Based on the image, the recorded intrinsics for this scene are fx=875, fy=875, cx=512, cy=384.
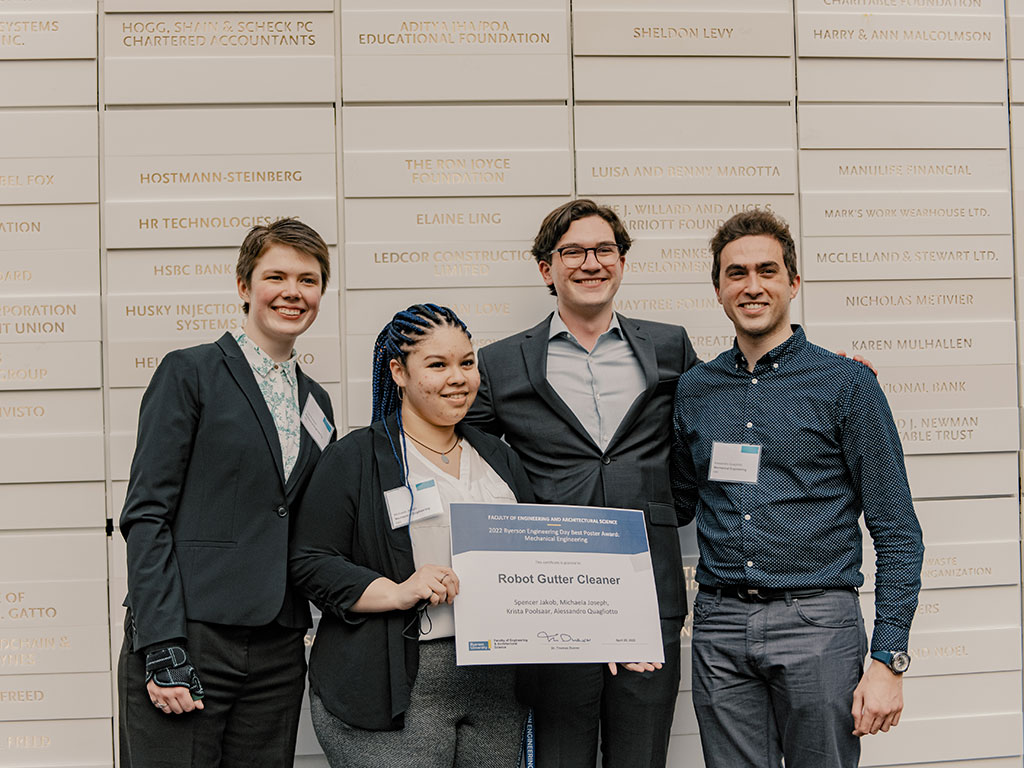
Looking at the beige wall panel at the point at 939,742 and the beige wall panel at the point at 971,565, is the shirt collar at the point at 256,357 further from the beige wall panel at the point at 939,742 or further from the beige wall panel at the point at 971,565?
the beige wall panel at the point at 939,742

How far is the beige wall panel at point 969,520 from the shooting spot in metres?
3.04

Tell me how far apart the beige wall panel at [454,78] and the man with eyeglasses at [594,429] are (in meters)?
0.67

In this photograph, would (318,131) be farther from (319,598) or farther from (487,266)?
(319,598)

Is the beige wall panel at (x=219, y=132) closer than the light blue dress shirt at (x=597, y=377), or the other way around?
the light blue dress shirt at (x=597, y=377)

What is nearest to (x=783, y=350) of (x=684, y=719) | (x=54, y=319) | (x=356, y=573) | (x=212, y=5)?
(x=356, y=573)

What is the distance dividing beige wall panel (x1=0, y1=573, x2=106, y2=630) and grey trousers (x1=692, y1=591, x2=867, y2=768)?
6.25 ft

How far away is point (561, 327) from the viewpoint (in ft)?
8.13

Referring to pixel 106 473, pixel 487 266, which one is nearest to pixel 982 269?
pixel 487 266

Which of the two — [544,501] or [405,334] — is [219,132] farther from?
[544,501]

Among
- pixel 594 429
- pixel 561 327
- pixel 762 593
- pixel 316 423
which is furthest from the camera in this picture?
pixel 561 327

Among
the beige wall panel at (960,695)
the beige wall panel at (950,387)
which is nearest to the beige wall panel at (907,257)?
the beige wall panel at (950,387)

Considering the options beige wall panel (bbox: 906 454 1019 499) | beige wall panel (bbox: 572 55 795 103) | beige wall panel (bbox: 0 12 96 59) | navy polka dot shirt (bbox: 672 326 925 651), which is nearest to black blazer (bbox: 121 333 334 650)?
navy polka dot shirt (bbox: 672 326 925 651)

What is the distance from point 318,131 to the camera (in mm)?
2854
